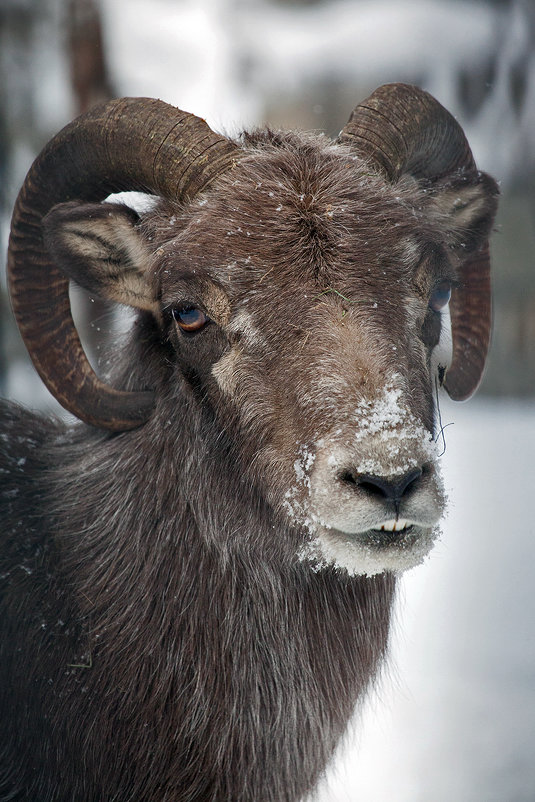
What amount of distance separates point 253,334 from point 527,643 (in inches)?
142

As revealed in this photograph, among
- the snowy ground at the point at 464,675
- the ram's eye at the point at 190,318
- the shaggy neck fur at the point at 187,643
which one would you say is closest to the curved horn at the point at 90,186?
the shaggy neck fur at the point at 187,643

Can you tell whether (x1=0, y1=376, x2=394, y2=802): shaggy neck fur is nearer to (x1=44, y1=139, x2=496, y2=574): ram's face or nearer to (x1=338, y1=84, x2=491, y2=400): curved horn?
(x1=44, y1=139, x2=496, y2=574): ram's face

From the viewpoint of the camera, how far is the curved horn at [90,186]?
331 cm

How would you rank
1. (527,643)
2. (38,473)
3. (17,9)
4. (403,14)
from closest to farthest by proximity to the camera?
(38,473) → (527,643) → (403,14) → (17,9)

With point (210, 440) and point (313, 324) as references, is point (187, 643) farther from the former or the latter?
point (313, 324)

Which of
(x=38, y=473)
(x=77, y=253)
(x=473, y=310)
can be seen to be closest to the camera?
(x=77, y=253)

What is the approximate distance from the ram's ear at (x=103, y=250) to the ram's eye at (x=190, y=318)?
1.24 feet

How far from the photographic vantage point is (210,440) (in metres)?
3.26

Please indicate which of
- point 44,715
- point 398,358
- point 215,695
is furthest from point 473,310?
point 44,715

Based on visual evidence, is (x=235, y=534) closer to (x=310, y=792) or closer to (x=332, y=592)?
(x=332, y=592)

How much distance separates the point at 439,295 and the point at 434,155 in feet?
3.53

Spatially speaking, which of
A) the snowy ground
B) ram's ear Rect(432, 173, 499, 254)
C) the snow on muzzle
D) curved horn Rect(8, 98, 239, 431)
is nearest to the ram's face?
the snow on muzzle

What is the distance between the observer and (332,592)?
3.41 metres

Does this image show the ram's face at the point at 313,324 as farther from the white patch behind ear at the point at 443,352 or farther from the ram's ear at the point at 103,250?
the white patch behind ear at the point at 443,352
